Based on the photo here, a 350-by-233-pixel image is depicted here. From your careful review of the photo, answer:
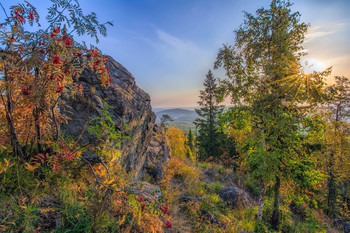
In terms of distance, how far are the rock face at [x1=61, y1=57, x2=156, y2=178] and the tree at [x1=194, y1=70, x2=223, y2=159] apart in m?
16.5

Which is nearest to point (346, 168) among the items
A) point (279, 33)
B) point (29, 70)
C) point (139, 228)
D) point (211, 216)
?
point (279, 33)

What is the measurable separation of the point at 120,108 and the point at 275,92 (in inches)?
247

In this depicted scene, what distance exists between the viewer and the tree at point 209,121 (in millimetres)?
20453

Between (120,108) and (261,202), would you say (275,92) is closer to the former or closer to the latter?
(261,202)

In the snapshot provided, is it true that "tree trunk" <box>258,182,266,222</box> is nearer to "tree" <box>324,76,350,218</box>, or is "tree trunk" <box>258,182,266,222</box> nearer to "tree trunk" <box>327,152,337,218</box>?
"tree" <box>324,76,350,218</box>

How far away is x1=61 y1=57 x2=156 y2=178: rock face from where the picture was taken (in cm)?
326

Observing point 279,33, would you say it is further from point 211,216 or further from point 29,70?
point 29,70

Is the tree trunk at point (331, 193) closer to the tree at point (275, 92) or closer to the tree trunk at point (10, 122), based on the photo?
the tree at point (275, 92)

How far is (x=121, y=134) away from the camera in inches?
149

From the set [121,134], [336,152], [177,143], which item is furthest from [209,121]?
[121,134]

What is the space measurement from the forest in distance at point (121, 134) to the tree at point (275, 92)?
0.15ft

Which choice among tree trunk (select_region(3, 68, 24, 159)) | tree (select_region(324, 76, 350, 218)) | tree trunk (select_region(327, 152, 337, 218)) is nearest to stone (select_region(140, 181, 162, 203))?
tree trunk (select_region(3, 68, 24, 159))

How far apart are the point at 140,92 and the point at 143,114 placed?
80 cm

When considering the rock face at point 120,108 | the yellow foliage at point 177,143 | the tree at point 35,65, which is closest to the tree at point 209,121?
the yellow foliage at point 177,143
